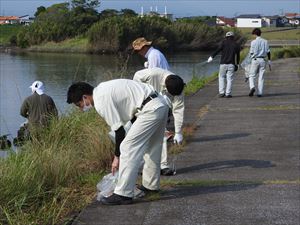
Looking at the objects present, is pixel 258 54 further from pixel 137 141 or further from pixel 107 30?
pixel 107 30

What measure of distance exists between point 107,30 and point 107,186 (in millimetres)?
61187

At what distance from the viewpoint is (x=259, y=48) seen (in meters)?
14.0

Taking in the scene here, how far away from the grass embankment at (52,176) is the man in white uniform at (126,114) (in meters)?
0.56

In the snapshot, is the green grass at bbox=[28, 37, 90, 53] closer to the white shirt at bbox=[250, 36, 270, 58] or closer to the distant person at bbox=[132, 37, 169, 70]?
the white shirt at bbox=[250, 36, 270, 58]

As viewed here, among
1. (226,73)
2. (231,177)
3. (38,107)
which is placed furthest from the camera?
(226,73)

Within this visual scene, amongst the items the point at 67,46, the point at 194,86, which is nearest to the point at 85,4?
the point at 67,46

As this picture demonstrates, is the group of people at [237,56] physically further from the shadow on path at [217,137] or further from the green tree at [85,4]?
the green tree at [85,4]

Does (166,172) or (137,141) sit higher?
(137,141)

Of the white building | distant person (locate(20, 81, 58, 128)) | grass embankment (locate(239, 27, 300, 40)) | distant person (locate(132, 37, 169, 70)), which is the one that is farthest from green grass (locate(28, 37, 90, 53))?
the white building

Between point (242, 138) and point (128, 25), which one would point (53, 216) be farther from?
point (128, 25)

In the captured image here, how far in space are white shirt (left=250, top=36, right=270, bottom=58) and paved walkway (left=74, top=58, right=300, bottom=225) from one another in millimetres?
2059

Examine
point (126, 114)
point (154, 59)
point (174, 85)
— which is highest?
point (154, 59)

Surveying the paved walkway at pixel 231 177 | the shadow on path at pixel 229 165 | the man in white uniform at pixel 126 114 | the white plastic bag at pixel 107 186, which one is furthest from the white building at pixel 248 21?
the man in white uniform at pixel 126 114

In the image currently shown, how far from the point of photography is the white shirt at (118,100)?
16.9ft
